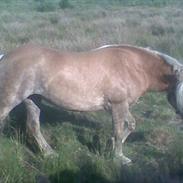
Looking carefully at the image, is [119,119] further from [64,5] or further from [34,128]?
[64,5]

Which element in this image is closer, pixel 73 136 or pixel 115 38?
pixel 73 136

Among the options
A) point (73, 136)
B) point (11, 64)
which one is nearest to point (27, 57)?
point (11, 64)

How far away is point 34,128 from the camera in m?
7.42

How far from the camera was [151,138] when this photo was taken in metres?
7.67

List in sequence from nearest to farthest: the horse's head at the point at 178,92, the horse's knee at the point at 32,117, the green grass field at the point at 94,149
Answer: the green grass field at the point at 94,149, the horse's head at the point at 178,92, the horse's knee at the point at 32,117

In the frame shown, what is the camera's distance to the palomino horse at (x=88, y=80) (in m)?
6.95

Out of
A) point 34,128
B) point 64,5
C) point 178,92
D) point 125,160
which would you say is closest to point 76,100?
point 34,128

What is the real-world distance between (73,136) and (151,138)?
1130 millimetres

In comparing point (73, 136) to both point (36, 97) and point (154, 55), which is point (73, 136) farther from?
point (154, 55)

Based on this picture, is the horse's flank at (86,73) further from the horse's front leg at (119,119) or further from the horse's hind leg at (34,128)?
the horse's hind leg at (34,128)

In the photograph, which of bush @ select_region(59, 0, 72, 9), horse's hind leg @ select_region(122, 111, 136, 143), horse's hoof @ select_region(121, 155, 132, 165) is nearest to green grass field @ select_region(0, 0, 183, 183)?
horse's hoof @ select_region(121, 155, 132, 165)

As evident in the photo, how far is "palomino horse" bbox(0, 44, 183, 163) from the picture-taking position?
22.8 feet

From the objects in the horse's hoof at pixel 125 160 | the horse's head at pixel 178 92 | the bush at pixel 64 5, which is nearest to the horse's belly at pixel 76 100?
the horse's hoof at pixel 125 160

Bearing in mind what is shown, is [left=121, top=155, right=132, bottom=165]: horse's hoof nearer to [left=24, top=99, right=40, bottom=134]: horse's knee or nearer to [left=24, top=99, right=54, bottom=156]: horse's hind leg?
[left=24, top=99, right=54, bottom=156]: horse's hind leg
